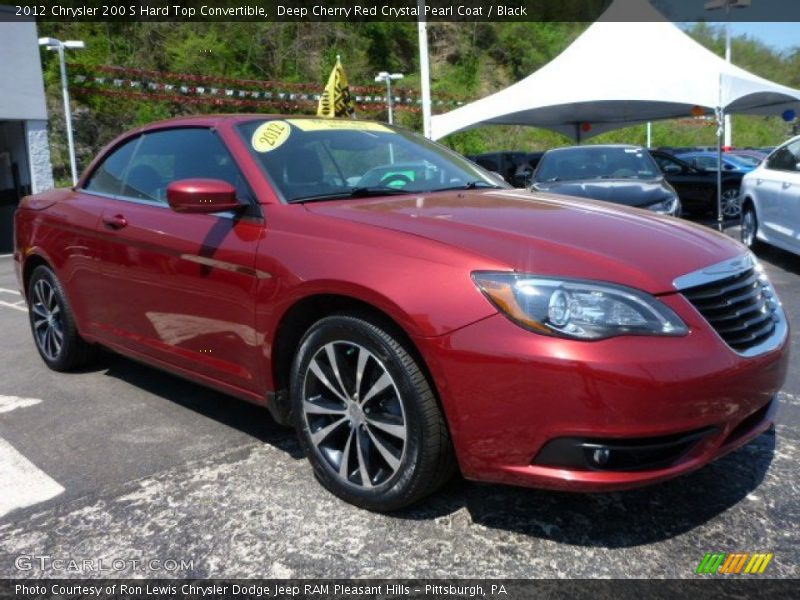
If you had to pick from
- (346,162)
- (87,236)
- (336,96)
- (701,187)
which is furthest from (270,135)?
(701,187)

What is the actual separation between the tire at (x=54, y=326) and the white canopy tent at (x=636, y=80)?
9.72 meters

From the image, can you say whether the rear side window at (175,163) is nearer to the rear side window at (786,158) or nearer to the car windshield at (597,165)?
the rear side window at (786,158)

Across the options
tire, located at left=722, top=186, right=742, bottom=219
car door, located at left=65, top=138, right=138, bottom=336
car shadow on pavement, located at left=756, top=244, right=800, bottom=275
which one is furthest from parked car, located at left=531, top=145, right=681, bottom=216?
car door, located at left=65, top=138, right=138, bottom=336

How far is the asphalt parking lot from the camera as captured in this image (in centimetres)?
247

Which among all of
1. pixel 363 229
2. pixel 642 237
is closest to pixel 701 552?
pixel 642 237

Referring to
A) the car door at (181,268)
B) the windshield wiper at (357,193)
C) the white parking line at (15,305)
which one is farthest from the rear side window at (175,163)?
the white parking line at (15,305)

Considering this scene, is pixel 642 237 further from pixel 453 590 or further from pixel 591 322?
pixel 453 590

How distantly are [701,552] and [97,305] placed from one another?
127 inches

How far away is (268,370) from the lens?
9.90 feet

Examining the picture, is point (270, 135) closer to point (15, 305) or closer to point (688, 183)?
point (15, 305)

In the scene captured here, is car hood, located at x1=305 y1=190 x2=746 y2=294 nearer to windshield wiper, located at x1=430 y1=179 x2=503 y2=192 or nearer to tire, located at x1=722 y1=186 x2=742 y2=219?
windshield wiper, located at x1=430 y1=179 x2=503 y2=192

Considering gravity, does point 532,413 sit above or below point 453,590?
above

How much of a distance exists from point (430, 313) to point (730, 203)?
13727 mm

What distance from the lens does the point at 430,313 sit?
2410 millimetres
